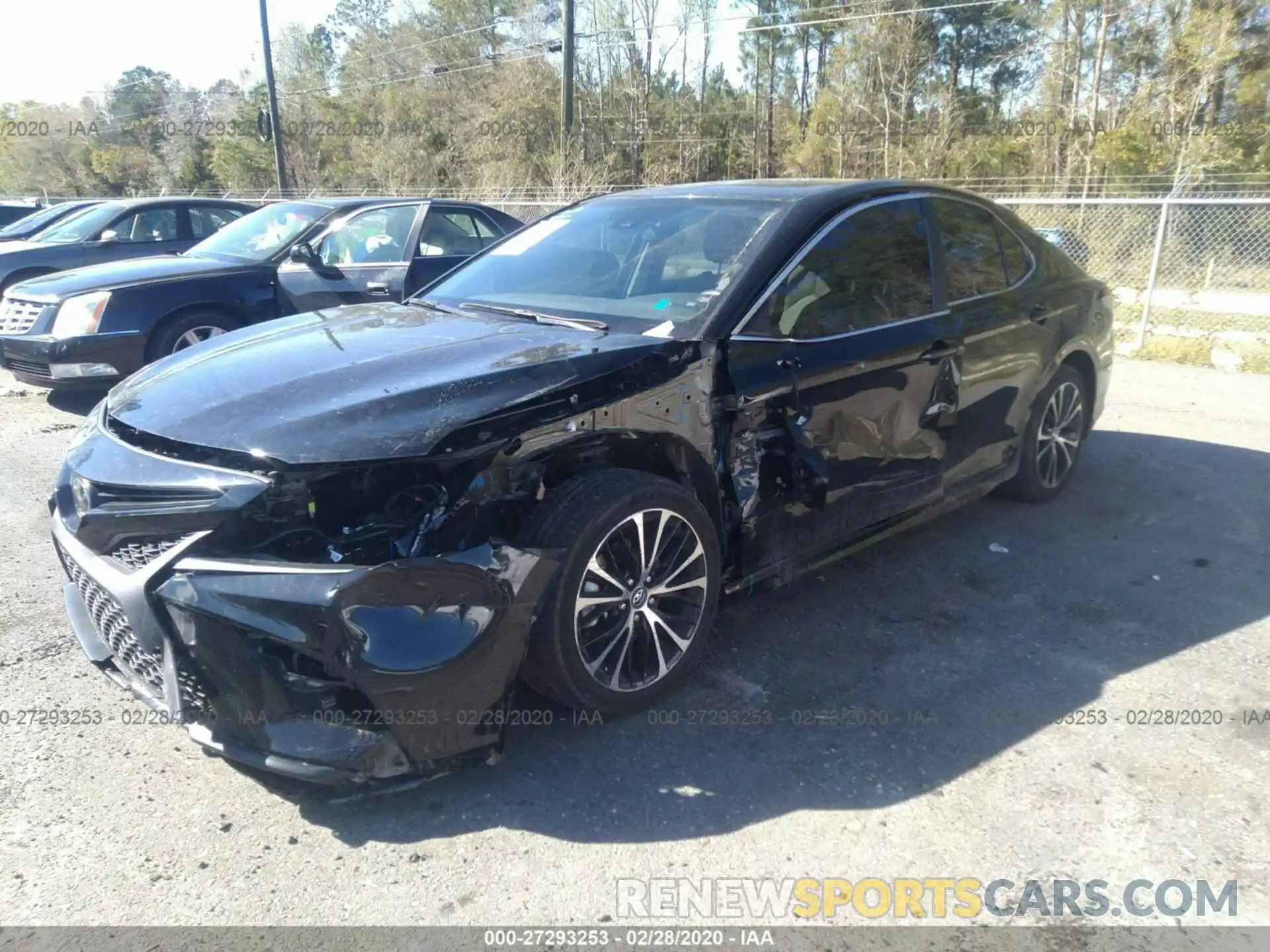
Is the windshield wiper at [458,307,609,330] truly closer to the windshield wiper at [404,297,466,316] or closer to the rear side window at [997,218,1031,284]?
the windshield wiper at [404,297,466,316]

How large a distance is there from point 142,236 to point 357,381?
9060mm

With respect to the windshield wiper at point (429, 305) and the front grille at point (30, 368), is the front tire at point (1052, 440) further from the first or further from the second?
the front grille at point (30, 368)

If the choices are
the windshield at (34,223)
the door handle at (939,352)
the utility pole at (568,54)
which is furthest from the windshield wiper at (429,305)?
the utility pole at (568,54)

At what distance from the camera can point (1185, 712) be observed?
319 cm

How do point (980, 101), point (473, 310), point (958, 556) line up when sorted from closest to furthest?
point (473, 310) < point (958, 556) < point (980, 101)

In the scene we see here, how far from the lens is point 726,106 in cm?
3641

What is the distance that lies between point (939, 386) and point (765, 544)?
3.99 ft

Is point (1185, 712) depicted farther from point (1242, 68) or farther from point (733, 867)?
point (1242, 68)

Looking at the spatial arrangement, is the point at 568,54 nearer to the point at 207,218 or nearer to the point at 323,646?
the point at 207,218

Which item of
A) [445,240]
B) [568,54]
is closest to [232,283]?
[445,240]

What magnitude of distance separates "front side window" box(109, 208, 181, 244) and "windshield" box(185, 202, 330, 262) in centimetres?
223

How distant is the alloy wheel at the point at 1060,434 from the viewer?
4953mm

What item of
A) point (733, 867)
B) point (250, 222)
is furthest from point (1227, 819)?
point (250, 222)

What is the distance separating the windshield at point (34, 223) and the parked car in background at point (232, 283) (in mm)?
5394
